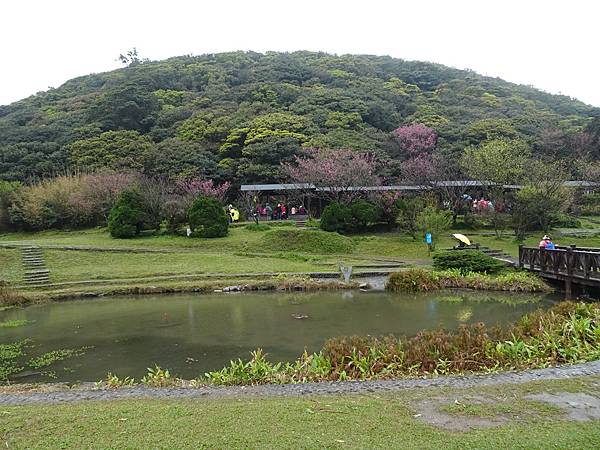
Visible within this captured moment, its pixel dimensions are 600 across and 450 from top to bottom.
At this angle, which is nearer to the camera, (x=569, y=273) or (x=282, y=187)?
(x=569, y=273)

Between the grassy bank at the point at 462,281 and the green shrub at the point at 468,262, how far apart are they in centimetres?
40

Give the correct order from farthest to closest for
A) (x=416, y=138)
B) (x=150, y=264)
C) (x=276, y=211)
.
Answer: (x=416, y=138) → (x=276, y=211) → (x=150, y=264)

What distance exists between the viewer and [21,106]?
68.6m

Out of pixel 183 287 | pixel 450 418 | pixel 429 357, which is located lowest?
pixel 183 287

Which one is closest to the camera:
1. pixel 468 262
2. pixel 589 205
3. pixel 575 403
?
pixel 575 403

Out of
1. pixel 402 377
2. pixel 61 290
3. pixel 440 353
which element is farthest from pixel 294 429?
pixel 61 290

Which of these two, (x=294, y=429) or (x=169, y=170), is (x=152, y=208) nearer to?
(x=169, y=170)

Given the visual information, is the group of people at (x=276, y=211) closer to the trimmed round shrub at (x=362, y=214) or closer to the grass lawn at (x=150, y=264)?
the trimmed round shrub at (x=362, y=214)

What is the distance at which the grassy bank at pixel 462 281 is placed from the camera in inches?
693

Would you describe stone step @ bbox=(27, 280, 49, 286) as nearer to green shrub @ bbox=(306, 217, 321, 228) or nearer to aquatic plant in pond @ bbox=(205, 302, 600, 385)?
aquatic plant in pond @ bbox=(205, 302, 600, 385)

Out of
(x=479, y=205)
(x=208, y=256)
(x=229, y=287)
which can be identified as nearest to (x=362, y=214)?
(x=479, y=205)

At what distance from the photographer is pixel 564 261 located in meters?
16.6

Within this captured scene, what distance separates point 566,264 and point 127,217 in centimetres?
2293

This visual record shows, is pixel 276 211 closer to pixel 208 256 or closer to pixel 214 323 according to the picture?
pixel 208 256
